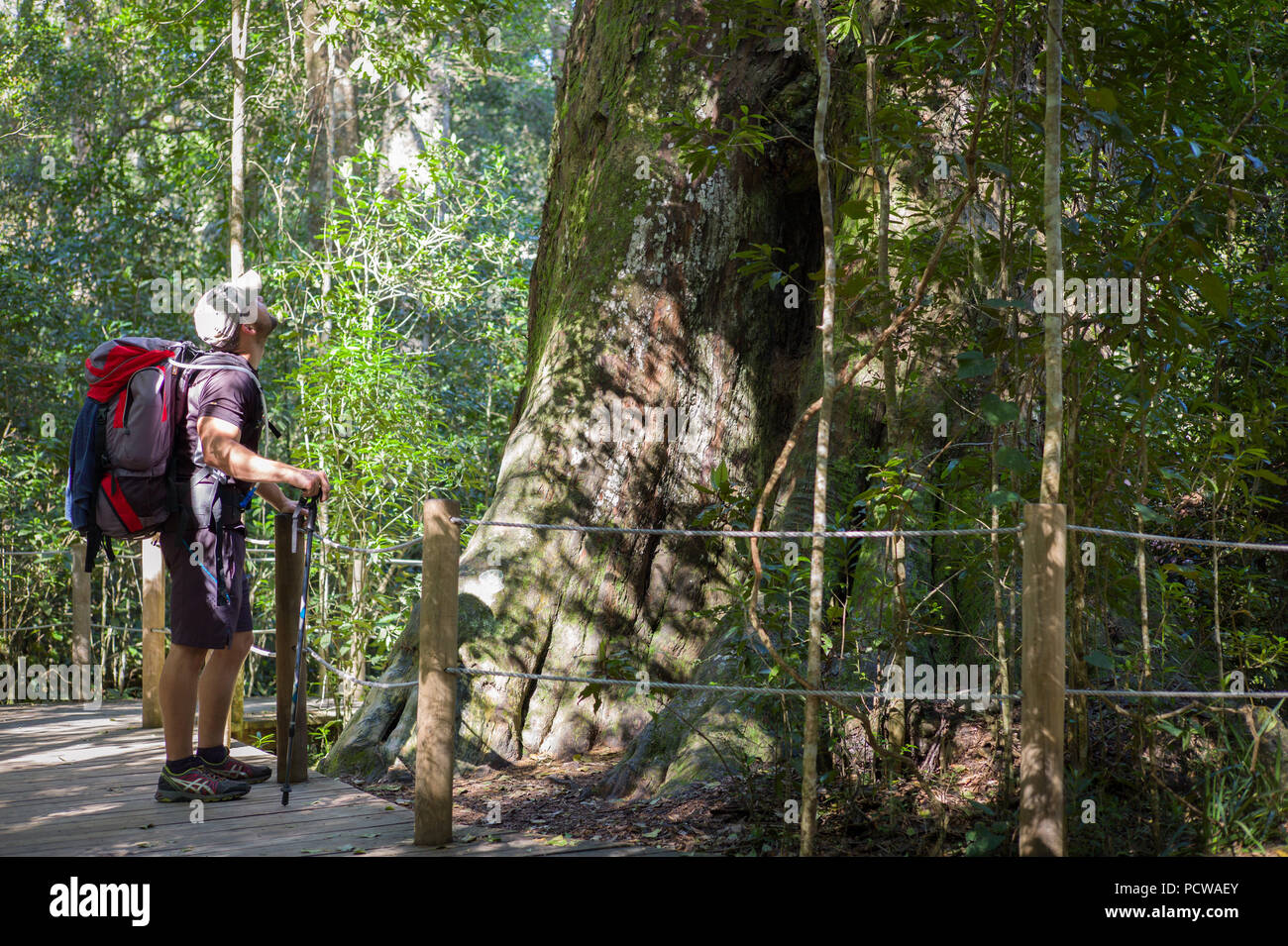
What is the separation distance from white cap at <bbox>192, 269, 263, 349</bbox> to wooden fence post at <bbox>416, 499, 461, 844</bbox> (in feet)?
3.71

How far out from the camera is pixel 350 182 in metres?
8.80

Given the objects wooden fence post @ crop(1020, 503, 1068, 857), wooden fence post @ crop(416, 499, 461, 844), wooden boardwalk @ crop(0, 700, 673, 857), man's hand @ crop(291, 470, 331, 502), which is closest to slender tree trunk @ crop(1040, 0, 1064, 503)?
wooden fence post @ crop(1020, 503, 1068, 857)

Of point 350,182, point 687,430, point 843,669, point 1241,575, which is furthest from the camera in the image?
point 350,182

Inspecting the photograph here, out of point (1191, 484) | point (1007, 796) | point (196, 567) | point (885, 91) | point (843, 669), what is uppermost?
point (885, 91)

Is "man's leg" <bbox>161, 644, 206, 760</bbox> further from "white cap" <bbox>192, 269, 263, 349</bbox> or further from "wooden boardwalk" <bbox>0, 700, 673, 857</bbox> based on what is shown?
"white cap" <bbox>192, 269, 263, 349</bbox>

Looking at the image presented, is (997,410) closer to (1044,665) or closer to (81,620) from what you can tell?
(1044,665)

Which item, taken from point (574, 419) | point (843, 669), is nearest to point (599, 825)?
point (843, 669)

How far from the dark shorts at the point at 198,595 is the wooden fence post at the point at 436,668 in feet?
2.80

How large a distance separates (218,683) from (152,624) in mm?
2025

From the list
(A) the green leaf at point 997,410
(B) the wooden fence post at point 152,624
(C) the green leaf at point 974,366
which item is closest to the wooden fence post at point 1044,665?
(A) the green leaf at point 997,410

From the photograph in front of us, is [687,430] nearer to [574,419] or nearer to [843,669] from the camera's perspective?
[574,419]

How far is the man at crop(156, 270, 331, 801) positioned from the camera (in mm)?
3936

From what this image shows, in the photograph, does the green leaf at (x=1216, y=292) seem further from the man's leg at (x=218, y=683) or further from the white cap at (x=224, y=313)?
the man's leg at (x=218, y=683)
